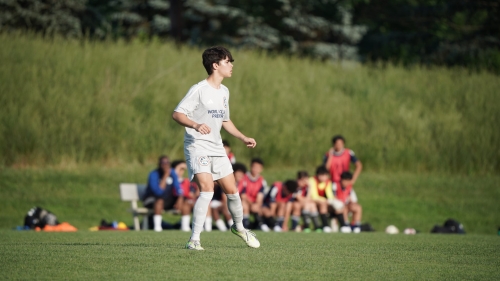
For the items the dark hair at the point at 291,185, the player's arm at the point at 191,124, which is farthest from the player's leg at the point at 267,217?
the player's arm at the point at 191,124

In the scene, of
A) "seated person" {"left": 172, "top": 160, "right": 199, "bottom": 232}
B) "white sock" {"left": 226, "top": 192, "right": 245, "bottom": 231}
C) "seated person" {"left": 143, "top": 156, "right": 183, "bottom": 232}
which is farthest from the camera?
"seated person" {"left": 143, "top": 156, "right": 183, "bottom": 232}

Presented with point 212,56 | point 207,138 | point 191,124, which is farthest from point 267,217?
point 191,124

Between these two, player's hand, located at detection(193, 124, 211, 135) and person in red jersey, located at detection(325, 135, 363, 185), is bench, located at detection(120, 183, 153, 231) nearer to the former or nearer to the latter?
person in red jersey, located at detection(325, 135, 363, 185)

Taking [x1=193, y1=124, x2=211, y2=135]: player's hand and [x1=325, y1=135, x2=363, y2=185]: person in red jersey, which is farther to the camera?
[x1=325, y1=135, x2=363, y2=185]: person in red jersey

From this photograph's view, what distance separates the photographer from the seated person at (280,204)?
16766 mm

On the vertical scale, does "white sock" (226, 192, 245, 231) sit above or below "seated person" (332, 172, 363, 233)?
above

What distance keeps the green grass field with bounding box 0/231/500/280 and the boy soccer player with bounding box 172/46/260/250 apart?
53 centimetres

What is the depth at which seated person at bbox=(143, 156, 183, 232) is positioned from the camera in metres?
16.5

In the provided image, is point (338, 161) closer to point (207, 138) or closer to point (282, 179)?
point (282, 179)

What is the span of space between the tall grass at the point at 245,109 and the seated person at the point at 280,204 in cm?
754

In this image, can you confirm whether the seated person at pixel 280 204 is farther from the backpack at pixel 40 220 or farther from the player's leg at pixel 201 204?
the player's leg at pixel 201 204

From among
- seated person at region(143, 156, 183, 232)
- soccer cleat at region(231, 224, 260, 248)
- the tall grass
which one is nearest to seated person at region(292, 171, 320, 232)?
seated person at region(143, 156, 183, 232)

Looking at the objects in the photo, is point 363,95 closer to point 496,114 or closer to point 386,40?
point 496,114

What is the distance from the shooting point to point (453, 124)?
2612 cm
